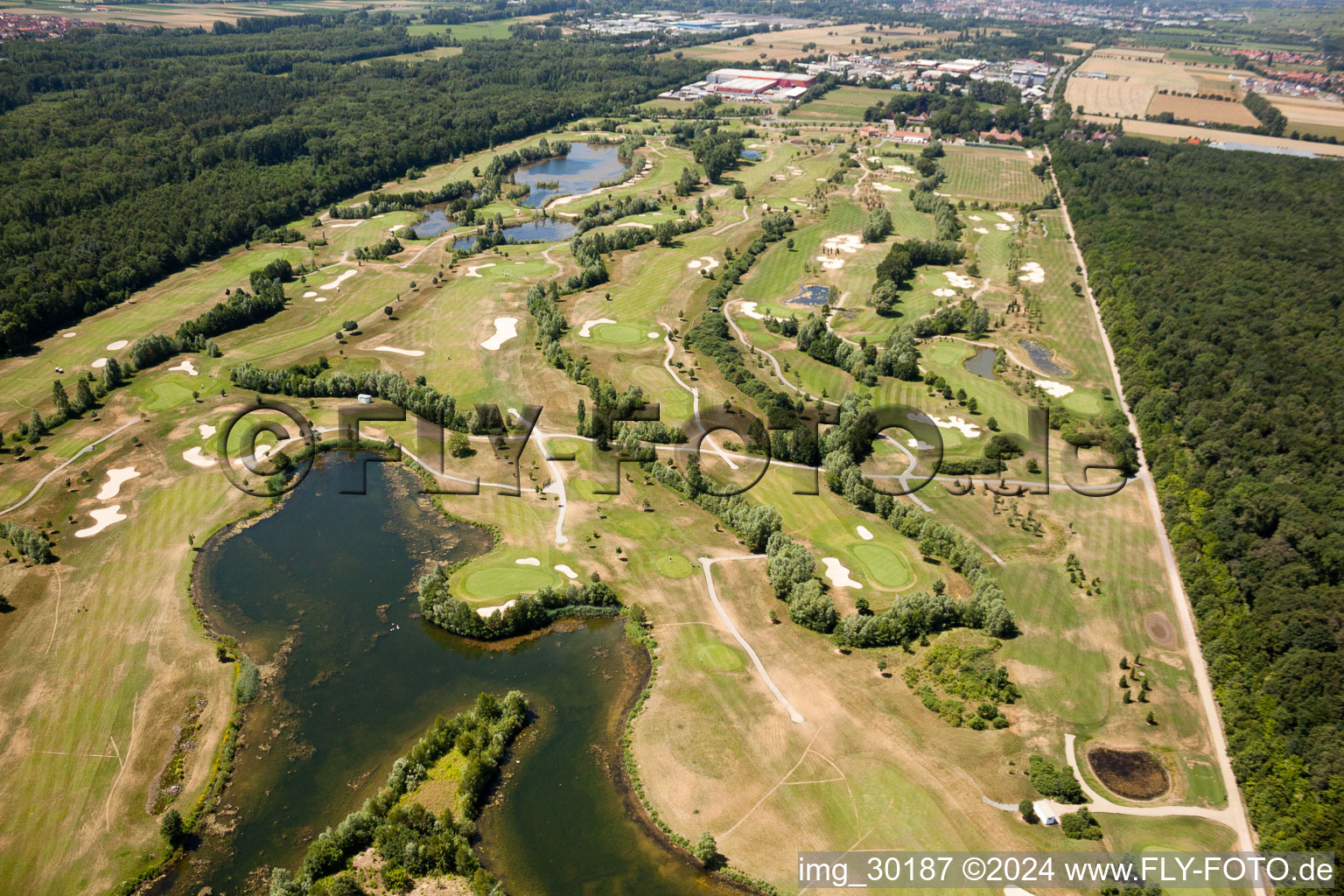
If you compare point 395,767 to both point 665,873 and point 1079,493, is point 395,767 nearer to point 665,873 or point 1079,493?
point 665,873

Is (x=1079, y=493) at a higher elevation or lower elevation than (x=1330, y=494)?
lower

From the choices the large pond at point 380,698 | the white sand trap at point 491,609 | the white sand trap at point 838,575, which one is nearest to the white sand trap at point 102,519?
the large pond at point 380,698

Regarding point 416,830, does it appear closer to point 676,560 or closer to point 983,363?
point 676,560

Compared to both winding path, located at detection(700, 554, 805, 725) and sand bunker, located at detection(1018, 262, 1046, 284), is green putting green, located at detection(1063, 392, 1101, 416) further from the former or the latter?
winding path, located at detection(700, 554, 805, 725)

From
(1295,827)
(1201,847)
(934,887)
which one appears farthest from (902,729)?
(1295,827)

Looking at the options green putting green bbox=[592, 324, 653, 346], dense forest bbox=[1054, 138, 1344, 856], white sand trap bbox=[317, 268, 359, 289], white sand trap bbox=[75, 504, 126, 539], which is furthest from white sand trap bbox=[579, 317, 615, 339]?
dense forest bbox=[1054, 138, 1344, 856]

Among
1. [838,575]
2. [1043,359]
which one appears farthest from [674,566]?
[1043,359]
